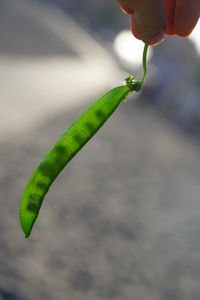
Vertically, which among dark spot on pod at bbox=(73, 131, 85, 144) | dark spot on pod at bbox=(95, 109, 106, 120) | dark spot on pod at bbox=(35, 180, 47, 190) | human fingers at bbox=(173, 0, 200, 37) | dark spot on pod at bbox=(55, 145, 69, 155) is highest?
human fingers at bbox=(173, 0, 200, 37)

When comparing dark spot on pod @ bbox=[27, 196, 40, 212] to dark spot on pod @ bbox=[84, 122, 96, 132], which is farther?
dark spot on pod @ bbox=[27, 196, 40, 212]

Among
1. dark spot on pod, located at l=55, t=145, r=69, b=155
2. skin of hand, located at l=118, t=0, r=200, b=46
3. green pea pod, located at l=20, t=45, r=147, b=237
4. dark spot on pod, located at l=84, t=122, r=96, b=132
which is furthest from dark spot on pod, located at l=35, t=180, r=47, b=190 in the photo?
skin of hand, located at l=118, t=0, r=200, b=46

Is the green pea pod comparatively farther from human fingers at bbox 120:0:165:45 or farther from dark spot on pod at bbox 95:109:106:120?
human fingers at bbox 120:0:165:45

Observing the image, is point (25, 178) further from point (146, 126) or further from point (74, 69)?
point (74, 69)

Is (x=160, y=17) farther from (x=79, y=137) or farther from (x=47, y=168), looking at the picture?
(x=47, y=168)

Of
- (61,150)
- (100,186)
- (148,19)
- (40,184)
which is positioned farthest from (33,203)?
(100,186)

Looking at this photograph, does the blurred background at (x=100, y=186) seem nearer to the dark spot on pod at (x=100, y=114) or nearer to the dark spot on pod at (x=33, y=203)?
the dark spot on pod at (x=33, y=203)

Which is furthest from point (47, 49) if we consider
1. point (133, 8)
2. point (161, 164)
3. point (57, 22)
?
point (133, 8)
